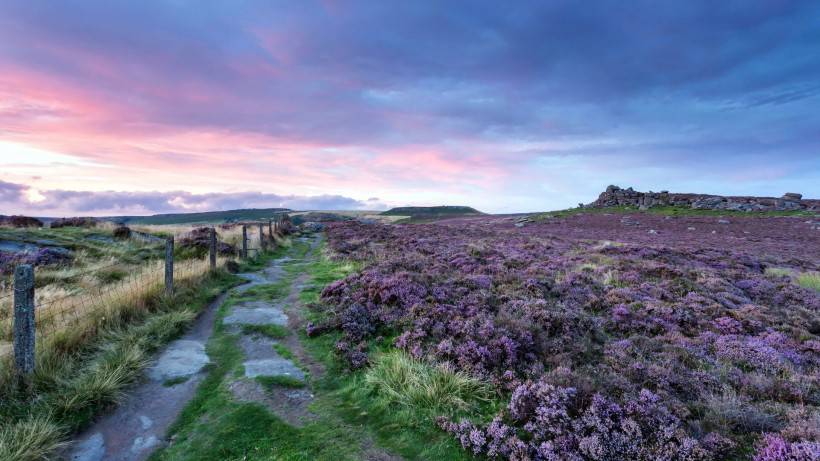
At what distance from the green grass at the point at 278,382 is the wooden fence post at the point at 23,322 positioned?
11.8 ft

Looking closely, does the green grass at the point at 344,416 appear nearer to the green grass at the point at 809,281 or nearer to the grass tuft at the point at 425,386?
the grass tuft at the point at 425,386

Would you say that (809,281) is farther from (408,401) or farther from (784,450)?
(408,401)

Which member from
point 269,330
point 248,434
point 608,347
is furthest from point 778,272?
point 248,434

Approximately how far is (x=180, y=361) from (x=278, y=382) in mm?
2545

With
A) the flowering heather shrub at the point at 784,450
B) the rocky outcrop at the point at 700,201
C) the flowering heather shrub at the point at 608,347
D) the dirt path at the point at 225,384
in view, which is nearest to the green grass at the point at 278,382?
the dirt path at the point at 225,384

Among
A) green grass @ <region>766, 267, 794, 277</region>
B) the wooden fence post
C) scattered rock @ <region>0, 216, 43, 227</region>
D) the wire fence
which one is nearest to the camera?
the wooden fence post

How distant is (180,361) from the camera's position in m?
7.69

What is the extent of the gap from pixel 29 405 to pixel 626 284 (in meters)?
16.1

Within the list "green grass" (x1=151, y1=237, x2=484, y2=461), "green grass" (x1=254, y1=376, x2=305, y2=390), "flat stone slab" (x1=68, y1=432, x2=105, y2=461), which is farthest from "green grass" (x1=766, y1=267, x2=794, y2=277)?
"flat stone slab" (x1=68, y1=432, x2=105, y2=461)

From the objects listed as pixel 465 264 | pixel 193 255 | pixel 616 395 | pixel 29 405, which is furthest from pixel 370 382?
pixel 193 255

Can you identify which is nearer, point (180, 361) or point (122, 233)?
point (180, 361)

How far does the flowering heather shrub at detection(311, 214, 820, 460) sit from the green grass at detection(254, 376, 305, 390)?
44.4 inches

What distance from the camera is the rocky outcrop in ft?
180

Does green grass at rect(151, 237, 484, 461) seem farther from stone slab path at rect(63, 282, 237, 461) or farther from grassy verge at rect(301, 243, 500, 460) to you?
stone slab path at rect(63, 282, 237, 461)
